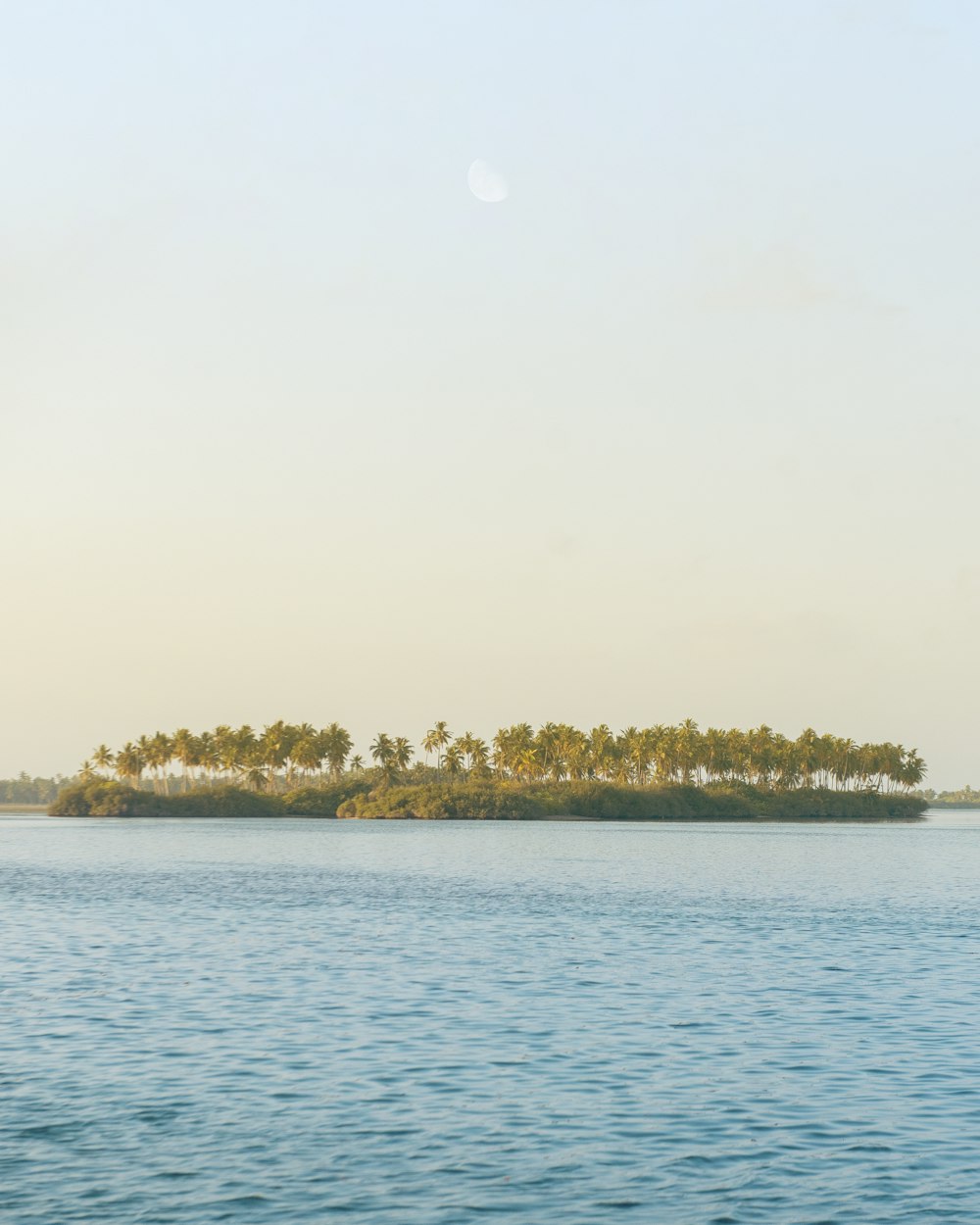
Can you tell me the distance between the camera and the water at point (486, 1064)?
2177 cm

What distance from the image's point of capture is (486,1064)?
31.7 m

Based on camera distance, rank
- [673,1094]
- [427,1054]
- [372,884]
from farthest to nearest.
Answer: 1. [372,884]
2. [427,1054]
3. [673,1094]

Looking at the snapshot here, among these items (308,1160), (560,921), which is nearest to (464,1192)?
(308,1160)

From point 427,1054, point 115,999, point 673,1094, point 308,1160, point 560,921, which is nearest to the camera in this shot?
point 308,1160

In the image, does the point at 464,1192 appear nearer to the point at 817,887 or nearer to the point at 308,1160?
the point at 308,1160

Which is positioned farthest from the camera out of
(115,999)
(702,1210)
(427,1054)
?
(115,999)

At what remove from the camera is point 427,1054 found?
32.8 meters

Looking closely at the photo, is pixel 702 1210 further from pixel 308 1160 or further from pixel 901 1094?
pixel 901 1094

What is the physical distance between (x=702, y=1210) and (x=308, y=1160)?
22.8 ft

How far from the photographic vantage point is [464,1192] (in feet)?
70.8

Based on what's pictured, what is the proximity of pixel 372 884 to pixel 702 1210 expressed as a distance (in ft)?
235

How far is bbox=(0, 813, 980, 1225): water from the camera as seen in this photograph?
21766 millimetres

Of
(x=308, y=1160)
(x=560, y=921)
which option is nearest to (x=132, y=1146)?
(x=308, y=1160)

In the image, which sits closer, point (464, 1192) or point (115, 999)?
point (464, 1192)
